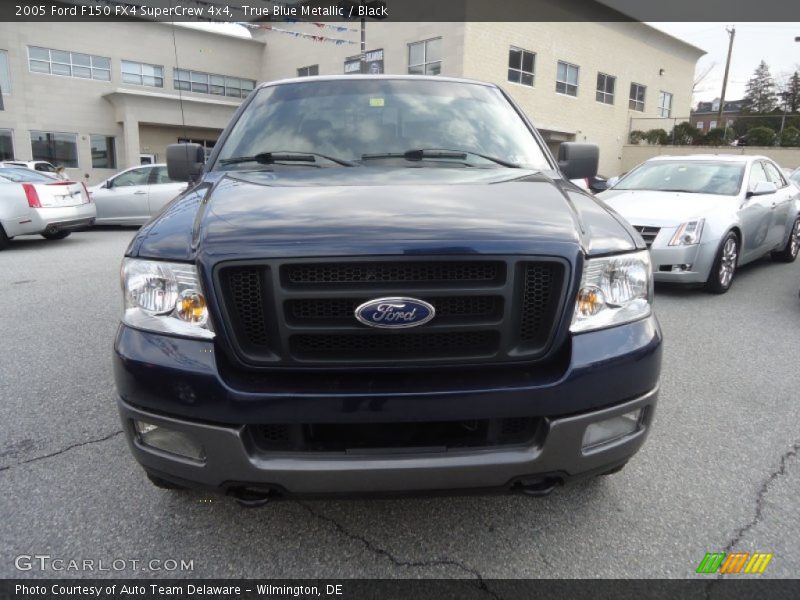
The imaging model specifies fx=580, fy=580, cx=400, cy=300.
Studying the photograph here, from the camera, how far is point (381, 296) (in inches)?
73.2

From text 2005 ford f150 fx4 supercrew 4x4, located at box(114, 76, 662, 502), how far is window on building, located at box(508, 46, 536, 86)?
1197 inches

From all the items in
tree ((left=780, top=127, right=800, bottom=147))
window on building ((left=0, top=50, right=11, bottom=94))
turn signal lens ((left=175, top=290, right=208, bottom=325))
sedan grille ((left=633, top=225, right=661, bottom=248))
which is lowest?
sedan grille ((left=633, top=225, right=661, bottom=248))

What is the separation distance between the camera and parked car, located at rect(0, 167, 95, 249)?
997 centimetres

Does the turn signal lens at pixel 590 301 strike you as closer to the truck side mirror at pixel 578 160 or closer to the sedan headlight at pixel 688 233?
the truck side mirror at pixel 578 160

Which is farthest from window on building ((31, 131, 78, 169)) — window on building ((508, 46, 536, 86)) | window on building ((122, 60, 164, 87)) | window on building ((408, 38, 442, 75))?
window on building ((508, 46, 536, 86))

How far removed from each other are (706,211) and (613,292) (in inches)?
208

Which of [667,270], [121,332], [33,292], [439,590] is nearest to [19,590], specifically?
[121,332]

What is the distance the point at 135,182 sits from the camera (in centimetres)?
1330

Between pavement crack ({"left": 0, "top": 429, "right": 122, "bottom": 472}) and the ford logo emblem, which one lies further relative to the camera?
pavement crack ({"left": 0, "top": 429, "right": 122, "bottom": 472})

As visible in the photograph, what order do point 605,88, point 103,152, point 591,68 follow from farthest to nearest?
point 605,88 → point 591,68 → point 103,152

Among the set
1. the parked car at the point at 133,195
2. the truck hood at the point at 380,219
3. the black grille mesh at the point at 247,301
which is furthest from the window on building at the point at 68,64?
the black grille mesh at the point at 247,301

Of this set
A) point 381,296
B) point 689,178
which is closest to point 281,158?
point 381,296

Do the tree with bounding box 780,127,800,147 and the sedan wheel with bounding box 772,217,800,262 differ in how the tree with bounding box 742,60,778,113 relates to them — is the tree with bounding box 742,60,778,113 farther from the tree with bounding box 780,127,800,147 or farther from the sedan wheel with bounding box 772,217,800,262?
the sedan wheel with bounding box 772,217,800,262

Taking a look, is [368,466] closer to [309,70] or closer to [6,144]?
[6,144]
